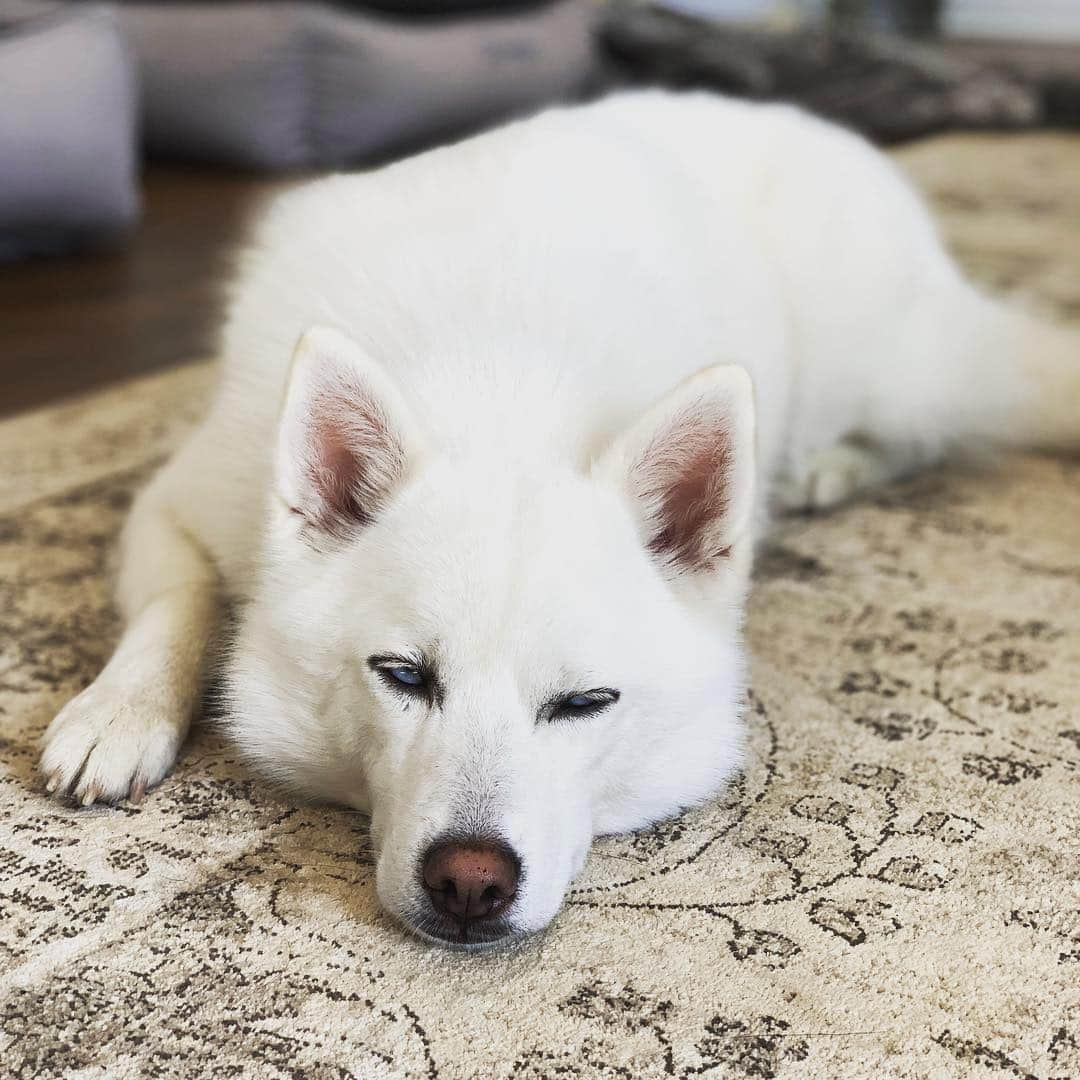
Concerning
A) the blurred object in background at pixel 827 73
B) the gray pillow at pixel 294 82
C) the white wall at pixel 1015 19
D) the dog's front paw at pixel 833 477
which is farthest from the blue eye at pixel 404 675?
the white wall at pixel 1015 19

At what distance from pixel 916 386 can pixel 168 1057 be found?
2.12 meters

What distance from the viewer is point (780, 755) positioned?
167 cm

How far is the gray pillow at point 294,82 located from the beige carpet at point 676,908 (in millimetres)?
3677

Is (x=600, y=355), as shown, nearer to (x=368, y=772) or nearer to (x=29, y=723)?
(x=368, y=772)

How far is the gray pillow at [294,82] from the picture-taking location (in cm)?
521

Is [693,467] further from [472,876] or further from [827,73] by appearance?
[827,73]

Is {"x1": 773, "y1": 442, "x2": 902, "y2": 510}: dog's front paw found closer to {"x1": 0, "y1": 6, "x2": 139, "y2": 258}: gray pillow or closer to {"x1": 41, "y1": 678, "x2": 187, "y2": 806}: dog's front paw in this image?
{"x1": 41, "y1": 678, "x2": 187, "y2": 806}: dog's front paw

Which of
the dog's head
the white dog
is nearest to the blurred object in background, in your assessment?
the white dog

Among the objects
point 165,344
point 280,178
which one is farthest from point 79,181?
point 280,178

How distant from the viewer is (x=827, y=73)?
6164 mm

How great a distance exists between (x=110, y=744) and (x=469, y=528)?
0.53m

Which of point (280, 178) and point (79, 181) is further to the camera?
point (280, 178)

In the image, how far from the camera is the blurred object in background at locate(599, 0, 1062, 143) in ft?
19.8

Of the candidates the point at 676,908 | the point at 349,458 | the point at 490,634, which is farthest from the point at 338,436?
the point at 676,908
